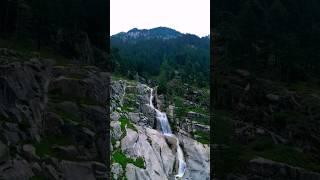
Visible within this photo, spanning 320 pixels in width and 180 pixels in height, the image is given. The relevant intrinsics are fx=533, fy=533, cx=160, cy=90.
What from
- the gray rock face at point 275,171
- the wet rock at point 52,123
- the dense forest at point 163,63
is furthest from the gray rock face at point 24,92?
the dense forest at point 163,63

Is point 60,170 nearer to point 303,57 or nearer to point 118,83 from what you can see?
point 303,57

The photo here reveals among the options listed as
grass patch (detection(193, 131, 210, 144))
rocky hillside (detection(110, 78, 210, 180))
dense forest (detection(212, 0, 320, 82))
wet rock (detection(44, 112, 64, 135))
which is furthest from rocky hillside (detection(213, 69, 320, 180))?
grass patch (detection(193, 131, 210, 144))

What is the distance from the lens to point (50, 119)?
9438mm

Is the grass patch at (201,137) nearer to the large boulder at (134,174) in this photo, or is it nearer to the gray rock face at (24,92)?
the large boulder at (134,174)

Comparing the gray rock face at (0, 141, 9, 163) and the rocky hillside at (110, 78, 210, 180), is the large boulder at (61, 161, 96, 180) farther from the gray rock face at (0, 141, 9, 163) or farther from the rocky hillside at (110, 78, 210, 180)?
the rocky hillside at (110, 78, 210, 180)

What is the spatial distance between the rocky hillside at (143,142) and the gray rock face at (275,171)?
42.6ft

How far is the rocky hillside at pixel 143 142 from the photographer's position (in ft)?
75.3

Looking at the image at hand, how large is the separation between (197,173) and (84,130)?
19.4 m

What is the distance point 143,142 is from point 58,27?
1568 cm

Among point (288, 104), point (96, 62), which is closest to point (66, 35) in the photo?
point (96, 62)

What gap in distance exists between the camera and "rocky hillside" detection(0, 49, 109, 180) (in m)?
9.09

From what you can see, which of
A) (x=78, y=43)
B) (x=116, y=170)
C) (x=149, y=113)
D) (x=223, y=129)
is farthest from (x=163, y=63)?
(x=223, y=129)

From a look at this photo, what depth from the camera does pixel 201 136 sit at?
104 ft

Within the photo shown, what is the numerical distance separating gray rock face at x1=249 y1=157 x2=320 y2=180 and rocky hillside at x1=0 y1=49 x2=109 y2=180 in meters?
2.71
